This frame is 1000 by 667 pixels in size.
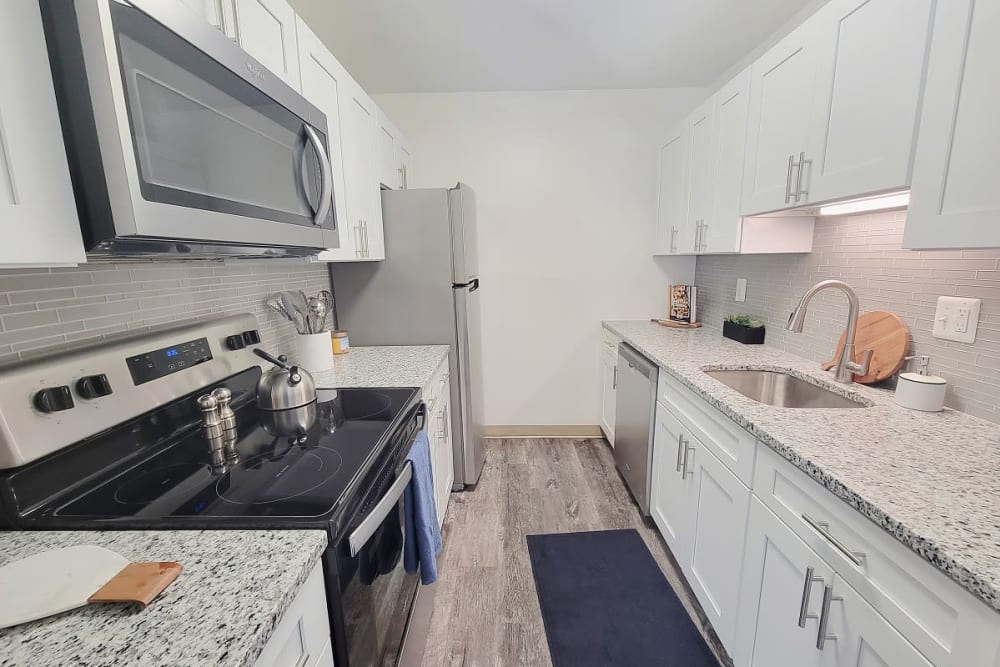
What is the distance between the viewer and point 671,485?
184 centimetres

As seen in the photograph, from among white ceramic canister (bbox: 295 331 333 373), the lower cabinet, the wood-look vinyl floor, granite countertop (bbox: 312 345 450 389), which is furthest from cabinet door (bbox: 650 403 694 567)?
white ceramic canister (bbox: 295 331 333 373)

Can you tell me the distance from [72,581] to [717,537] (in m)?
1.64

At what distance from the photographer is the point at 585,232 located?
9.87ft

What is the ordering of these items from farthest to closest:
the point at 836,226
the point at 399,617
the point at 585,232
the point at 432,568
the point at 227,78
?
the point at 585,232 < the point at 836,226 < the point at 432,568 < the point at 399,617 < the point at 227,78

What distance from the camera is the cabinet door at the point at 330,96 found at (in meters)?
1.41

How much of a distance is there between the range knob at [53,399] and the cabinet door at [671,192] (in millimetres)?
2668

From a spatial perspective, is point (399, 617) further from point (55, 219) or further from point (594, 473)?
point (594, 473)

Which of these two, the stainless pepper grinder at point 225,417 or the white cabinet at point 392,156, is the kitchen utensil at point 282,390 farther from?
the white cabinet at point 392,156

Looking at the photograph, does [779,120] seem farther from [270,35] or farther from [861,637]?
[270,35]

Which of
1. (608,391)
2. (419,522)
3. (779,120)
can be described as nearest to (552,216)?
(608,391)

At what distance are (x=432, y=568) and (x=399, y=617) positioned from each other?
0.51 feet

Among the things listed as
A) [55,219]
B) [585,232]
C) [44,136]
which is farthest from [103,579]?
[585,232]

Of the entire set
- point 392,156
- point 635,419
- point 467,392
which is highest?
point 392,156

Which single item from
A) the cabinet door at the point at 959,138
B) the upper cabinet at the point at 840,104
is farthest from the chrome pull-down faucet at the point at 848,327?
the cabinet door at the point at 959,138
